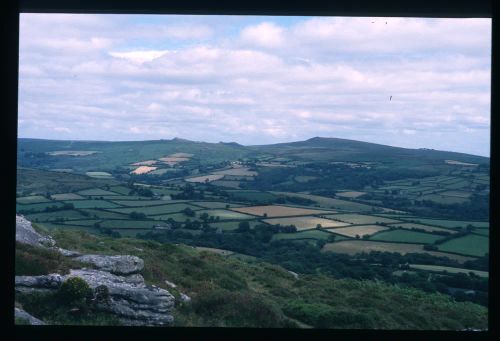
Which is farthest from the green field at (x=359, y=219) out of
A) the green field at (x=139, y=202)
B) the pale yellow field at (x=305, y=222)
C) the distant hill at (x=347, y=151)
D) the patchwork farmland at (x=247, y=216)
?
the green field at (x=139, y=202)

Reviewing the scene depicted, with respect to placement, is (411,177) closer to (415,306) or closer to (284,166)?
(284,166)

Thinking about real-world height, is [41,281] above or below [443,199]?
below

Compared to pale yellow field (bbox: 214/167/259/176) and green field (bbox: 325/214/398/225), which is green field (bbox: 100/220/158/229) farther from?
green field (bbox: 325/214/398/225)

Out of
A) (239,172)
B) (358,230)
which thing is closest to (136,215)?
(239,172)

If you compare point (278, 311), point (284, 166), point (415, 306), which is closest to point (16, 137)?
point (278, 311)

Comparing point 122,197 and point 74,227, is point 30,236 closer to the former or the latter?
point 74,227
